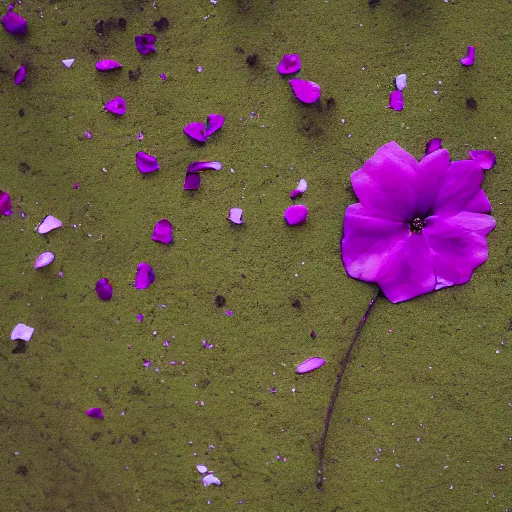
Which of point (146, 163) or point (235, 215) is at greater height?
point (146, 163)

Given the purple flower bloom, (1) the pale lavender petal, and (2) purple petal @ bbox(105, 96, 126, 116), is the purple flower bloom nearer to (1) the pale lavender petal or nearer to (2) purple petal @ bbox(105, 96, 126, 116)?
(2) purple petal @ bbox(105, 96, 126, 116)

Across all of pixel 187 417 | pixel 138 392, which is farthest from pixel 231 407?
pixel 138 392

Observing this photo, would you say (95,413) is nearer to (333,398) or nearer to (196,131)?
(333,398)

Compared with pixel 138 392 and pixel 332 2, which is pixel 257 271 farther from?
pixel 332 2

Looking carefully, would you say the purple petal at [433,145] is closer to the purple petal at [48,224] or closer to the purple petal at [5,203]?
the purple petal at [48,224]

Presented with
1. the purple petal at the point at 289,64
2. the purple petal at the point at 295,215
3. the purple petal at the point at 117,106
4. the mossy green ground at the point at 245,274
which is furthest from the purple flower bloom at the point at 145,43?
the purple petal at the point at 295,215

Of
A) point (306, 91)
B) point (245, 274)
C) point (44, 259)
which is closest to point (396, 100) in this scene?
point (306, 91)

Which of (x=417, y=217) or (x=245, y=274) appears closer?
(x=417, y=217)
